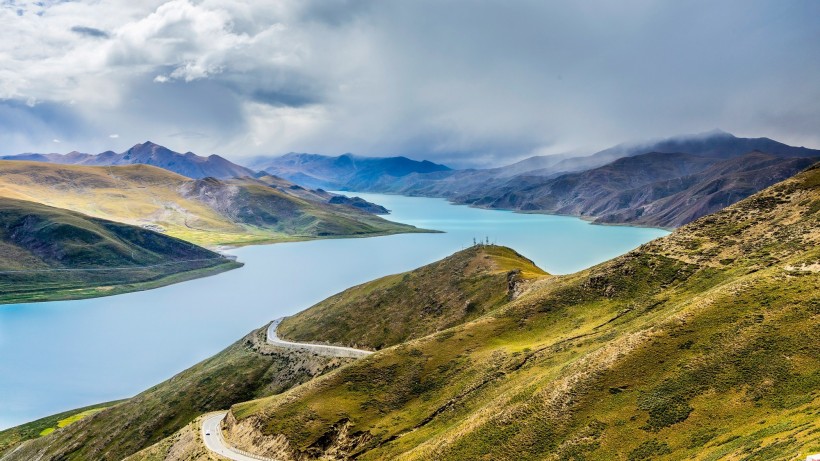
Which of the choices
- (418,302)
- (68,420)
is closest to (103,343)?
(68,420)

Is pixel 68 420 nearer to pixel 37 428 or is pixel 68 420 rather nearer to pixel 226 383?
pixel 37 428

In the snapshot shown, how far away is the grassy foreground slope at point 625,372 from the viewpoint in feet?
122

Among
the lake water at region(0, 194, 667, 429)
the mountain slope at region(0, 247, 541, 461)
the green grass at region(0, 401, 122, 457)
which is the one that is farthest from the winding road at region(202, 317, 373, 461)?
the lake water at region(0, 194, 667, 429)

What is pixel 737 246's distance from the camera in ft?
215

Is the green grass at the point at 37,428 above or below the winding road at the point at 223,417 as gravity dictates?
below

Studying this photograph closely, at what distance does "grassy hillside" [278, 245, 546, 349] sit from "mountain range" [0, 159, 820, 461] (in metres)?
1.07

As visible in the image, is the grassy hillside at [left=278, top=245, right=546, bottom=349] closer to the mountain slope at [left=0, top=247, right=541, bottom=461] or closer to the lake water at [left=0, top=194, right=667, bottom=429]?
the mountain slope at [left=0, top=247, right=541, bottom=461]

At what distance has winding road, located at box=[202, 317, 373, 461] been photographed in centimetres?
5534

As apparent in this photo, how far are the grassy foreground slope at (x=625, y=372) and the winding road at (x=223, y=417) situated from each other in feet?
5.41

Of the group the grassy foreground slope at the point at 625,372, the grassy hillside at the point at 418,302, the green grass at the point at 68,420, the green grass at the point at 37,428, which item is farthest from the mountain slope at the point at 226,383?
the grassy foreground slope at the point at 625,372

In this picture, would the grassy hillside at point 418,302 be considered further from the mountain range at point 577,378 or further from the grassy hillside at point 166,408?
the grassy hillside at point 166,408

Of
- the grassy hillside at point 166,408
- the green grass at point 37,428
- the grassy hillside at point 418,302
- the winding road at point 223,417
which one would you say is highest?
the grassy hillside at point 418,302

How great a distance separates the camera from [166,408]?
281 feet

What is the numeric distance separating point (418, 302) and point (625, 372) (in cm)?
6817
